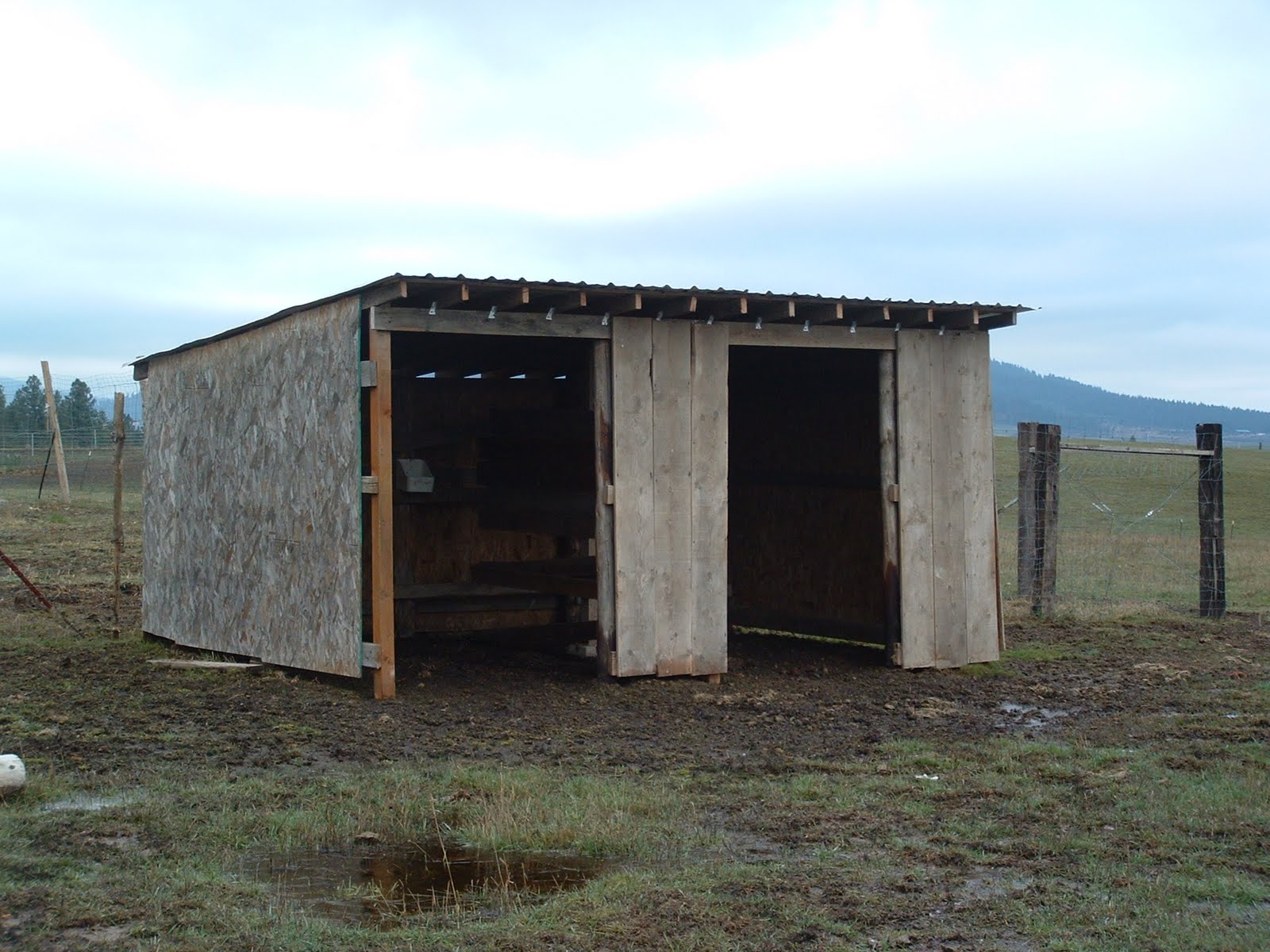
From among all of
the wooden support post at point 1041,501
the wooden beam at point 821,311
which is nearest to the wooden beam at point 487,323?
the wooden beam at point 821,311

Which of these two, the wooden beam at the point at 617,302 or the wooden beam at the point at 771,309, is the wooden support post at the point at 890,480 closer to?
the wooden beam at the point at 771,309

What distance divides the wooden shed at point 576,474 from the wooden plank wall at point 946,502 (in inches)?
0.9

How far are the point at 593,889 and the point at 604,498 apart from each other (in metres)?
5.39

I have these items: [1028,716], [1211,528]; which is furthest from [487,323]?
[1211,528]

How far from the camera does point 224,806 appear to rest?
6.64m

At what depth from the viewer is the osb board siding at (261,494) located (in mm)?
10289

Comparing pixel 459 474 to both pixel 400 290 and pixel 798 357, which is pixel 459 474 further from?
pixel 400 290

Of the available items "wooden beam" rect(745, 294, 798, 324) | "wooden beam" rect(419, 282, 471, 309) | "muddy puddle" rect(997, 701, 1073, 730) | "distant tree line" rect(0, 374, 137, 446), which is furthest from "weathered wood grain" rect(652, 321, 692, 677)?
"distant tree line" rect(0, 374, 137, 446)

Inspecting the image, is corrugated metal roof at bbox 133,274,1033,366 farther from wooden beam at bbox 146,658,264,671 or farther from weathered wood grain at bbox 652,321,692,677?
wooden beam at bbox 146,658,264,671

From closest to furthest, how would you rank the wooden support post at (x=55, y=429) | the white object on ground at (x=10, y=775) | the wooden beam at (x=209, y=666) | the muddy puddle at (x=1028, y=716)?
1. the white object on ground at (x=10, y=775)
2. the muddy puddle at (x=1028, y=716)
3. the wooden beam at (x=209, y=666)
4. the wooden support post at (x=55, y=429)

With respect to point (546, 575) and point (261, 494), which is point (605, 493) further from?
point (261, 494)

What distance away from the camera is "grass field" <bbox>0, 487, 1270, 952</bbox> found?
4895 millimetres

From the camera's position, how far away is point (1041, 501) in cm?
1506

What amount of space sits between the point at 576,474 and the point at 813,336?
2719mm
